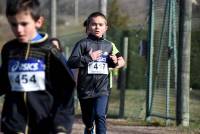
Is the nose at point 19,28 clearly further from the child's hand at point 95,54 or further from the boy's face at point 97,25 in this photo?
the boy's face at point 97,25

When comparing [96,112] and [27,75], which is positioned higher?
[27,75]

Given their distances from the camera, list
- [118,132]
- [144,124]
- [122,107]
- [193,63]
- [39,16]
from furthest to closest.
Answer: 1. [193,63]
2. [122,107]
3. [144,124]
4. [118,132]
5. [39,16]

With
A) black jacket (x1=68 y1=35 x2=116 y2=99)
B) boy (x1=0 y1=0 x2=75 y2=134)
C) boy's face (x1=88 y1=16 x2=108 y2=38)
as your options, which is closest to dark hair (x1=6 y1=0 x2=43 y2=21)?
boy (x1=0 y1=0 x2=75 y2=134)

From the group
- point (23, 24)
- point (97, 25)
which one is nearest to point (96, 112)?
point (97, 25)

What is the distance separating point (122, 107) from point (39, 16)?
8.63 metres

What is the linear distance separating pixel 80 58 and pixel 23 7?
3.70m

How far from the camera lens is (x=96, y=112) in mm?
8391

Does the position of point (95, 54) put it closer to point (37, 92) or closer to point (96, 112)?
point (96, 112)

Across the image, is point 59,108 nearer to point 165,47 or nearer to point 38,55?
point 38,55

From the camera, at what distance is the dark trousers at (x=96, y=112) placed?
8.34 m

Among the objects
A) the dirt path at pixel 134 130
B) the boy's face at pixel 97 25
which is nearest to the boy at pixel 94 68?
the boy's face at pixel 97 25

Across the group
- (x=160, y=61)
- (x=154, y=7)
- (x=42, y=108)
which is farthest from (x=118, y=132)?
(x=42, y=108)

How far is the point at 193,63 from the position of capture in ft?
48.0

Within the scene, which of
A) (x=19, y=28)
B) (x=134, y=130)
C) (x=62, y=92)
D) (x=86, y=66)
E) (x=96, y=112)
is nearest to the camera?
(x=19, y=28)
